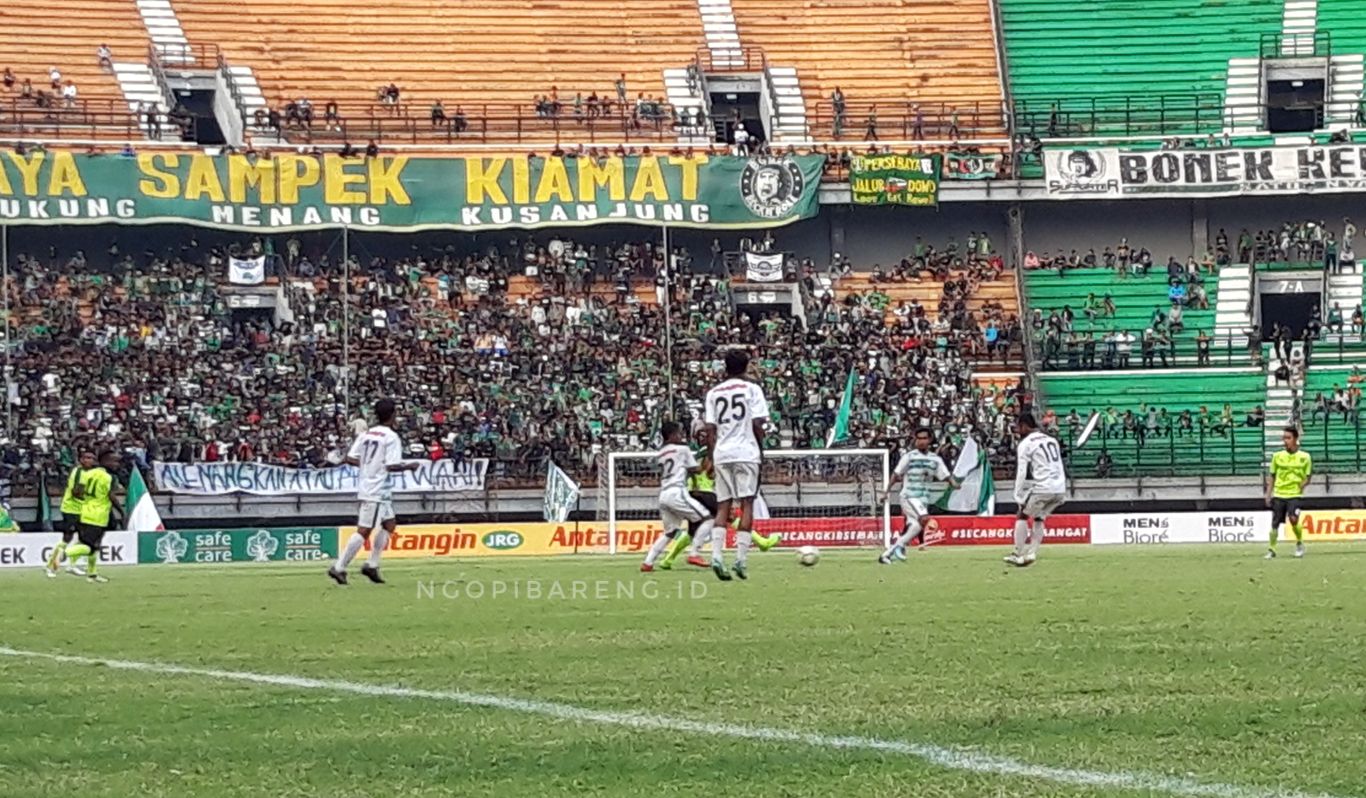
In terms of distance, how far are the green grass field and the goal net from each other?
24.9 m

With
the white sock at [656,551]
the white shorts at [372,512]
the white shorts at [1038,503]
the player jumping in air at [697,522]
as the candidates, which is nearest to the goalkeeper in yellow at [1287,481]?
the white shorts at [1038,503]

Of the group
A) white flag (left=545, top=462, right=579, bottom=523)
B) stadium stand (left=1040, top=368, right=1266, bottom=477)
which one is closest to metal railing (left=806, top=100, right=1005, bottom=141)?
stadium stand (left=1040, top=368, right=1266, bottom=477)

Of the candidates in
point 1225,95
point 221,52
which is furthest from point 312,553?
point 1225,95

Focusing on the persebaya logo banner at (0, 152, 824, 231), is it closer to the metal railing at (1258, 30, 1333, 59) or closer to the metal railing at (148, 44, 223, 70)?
the metal railing at (148, 44, 223, 70)

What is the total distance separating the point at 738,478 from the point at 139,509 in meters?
27.5

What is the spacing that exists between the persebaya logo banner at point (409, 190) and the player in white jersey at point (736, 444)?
113 ft

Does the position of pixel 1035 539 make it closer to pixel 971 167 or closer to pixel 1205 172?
pixel 971 167

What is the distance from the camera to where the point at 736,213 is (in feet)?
180

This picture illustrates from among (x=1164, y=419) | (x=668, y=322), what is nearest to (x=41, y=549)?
(x=668, y=322)

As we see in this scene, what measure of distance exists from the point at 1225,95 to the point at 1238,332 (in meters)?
7.91

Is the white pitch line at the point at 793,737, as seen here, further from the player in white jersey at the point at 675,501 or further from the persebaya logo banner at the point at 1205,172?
the persebaya logo banner at the point at 1205,172

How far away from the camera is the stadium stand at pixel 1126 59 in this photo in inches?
2266

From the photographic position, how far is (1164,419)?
50656mm

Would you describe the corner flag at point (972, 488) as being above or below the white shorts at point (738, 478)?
below
